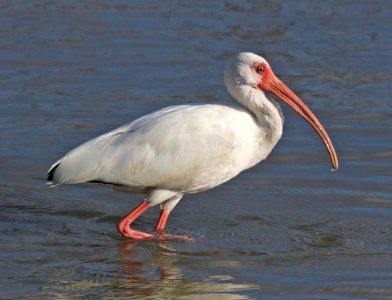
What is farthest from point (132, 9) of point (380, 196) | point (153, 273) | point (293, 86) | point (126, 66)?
point (153, 273)

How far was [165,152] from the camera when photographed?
1060 centimetres

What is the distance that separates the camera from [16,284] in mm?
9391

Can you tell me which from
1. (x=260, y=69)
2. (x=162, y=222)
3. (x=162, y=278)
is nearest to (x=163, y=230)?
(x=162, y=222)

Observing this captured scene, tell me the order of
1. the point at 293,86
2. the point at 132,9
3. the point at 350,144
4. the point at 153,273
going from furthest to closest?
1. the point at 132,9
2. the point at 293,86
3. the point at 350,144
4. the point at 153,273

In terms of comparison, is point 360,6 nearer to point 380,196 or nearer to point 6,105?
point 6,105

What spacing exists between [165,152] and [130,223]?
788mm

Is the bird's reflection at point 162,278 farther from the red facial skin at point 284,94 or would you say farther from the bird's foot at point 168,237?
the red facial skin at point 284,94

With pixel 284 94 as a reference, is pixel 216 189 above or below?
below

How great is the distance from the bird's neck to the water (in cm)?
96

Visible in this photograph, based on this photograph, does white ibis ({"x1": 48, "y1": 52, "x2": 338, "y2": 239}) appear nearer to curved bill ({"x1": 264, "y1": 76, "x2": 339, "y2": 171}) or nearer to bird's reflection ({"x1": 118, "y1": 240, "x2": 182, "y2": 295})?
curved bill ({"x1": 264, "y1": 76, "x2": 339, "y2": 171})

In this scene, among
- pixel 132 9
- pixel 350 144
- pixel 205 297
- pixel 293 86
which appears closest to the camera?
pixel 205 297

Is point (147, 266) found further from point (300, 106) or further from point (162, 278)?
point (300, 106)

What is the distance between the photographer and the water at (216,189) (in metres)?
9.72

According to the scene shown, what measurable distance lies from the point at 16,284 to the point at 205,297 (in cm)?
147
